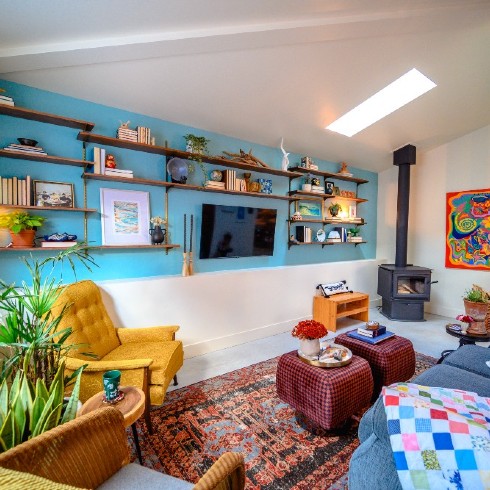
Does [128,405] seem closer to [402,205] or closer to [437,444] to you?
Answer: [437,444]

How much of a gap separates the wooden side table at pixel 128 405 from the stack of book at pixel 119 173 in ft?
6.31

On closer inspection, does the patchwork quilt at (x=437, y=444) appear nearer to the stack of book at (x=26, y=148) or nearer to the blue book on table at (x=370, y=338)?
the blue book on table at (x=370, y=338)

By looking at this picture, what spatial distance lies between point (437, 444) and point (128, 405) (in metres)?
1.40

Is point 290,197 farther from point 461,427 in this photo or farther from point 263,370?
point 461,427

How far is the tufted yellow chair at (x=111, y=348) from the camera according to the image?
1.75 metres

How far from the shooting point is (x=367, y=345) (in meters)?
2.29

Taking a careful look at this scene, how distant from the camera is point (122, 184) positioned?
2842mm

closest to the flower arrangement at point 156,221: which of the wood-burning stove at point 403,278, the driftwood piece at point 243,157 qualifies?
the driftwood piece at point 243,157

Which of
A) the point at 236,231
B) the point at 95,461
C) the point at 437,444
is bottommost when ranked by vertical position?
the point at 95,461

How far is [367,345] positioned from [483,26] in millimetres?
2990

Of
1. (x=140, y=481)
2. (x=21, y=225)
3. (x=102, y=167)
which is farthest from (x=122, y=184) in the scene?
(x=140, y=481)

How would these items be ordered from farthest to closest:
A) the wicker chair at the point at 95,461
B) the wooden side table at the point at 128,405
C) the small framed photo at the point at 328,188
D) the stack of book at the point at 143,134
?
the small framed photo at the point at 328,188 < the stack of book at the point at 143,134 < the wooden side table at the point at 128,405 < the wicker chair at the point at 95,461

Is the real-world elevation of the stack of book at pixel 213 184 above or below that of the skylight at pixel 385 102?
below

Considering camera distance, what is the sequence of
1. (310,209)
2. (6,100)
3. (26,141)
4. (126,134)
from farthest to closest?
(310,209)
(126,134)
(26,141)
(6,100)
